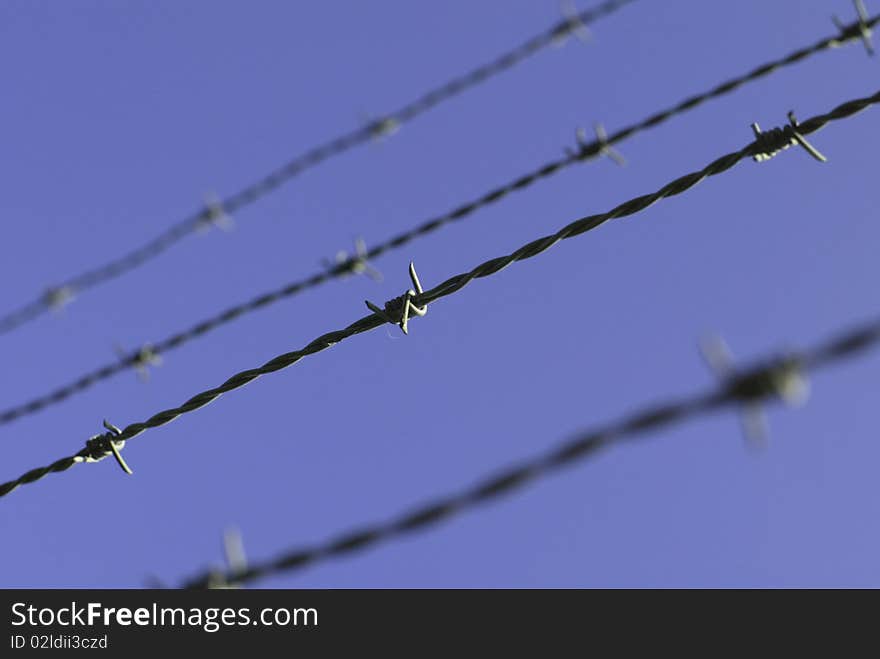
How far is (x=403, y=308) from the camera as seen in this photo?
297 cm

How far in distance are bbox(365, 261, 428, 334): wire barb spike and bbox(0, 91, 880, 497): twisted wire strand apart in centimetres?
1

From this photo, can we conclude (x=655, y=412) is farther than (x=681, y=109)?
No

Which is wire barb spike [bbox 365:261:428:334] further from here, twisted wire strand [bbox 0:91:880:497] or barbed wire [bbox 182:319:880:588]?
barbed wire [bbox 182:319:880:588]

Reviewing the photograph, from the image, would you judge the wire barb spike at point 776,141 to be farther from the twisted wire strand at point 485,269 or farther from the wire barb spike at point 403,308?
the wire barb spike at point 403,308

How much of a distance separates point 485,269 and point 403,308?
0.28 meters

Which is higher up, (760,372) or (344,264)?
(344,264)

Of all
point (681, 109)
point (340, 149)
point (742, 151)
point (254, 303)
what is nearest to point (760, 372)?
point (742, 151)

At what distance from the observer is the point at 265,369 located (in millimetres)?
2982

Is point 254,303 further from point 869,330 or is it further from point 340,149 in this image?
point 869,330

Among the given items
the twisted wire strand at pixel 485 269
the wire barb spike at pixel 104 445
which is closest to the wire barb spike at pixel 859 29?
the twisted wire strand at pixel 485 269

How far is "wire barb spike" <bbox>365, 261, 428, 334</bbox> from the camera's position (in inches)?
117

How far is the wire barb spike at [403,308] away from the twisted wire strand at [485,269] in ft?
0.04

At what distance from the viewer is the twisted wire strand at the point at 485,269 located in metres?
2.81
